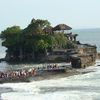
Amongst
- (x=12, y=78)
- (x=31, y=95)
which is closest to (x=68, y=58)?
(x=12, y=78)

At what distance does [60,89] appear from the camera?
6397 cm

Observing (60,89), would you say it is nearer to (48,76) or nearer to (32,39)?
(48,76)

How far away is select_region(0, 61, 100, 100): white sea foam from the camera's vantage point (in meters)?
57.8

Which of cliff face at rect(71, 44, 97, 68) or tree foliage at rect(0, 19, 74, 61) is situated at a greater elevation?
tree foliage at rect(0, 19, 74, 61)

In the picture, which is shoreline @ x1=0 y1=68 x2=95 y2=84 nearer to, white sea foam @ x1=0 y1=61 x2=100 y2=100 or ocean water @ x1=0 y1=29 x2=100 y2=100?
ocean water @ x1=0 y1=29 x2=100 y2=100

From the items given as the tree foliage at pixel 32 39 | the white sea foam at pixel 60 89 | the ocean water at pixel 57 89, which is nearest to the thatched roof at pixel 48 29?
the tree foliage at pixel 32 39

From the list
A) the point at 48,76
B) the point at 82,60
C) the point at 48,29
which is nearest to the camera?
the point at 48,76

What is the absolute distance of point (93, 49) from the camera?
101 metres

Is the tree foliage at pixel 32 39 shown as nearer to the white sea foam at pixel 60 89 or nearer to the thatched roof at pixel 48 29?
the thatched roof at pixel 48 29

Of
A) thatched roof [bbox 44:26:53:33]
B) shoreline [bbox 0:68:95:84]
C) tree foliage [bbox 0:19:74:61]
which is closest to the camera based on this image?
shoreline [bbox 0:68:95:84]

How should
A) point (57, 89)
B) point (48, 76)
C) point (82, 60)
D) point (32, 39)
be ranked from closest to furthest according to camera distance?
point (57, 89) → point (48, 76) → point (82, 60) → point (32, 39)

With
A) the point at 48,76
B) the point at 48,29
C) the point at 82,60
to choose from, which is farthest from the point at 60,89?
the point at 48,29

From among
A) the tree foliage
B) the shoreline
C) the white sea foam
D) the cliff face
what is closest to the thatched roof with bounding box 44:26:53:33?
the tree foliage

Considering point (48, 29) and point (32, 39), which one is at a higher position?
point (48, 29)
